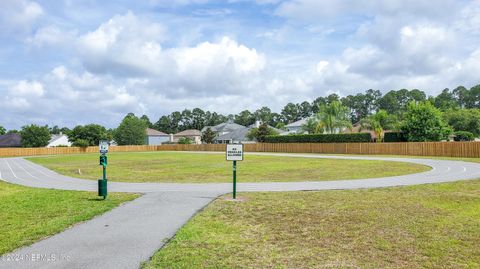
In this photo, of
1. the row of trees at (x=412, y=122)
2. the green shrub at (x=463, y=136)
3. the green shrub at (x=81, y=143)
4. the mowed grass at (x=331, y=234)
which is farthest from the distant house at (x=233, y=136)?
the mowed grass at (x=331, y=234)

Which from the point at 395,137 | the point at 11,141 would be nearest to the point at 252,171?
the point at 395,137

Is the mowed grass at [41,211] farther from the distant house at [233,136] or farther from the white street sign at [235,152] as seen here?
the distant house at [233,136]

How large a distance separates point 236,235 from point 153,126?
468 ft

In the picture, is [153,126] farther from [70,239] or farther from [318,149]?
[70,239]

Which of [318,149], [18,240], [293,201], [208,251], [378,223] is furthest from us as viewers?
[318,149]

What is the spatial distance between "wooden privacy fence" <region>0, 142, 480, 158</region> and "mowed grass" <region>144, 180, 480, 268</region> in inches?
1202

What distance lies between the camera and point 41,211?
1067cm

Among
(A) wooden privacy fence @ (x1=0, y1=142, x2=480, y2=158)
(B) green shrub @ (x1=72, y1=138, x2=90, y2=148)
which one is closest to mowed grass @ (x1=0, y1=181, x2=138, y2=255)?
(A) wooden privacy fence @ (x1=0, y1=142, x2=480, y2=158)

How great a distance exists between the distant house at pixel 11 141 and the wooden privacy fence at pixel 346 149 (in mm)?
23485

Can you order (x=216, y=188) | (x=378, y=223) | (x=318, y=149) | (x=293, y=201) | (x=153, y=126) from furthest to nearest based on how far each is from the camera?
(x=153, y=126) → (x=318, y=149) → (x=216, y=188) → (x=293, y=201) → (x=378, y=223)

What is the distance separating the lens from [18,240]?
7398 mm

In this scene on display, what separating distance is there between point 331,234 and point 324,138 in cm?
5087

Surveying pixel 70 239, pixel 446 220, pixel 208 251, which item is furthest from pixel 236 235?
pixel 446 220

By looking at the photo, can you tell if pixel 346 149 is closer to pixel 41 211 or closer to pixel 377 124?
pixel 377 124
